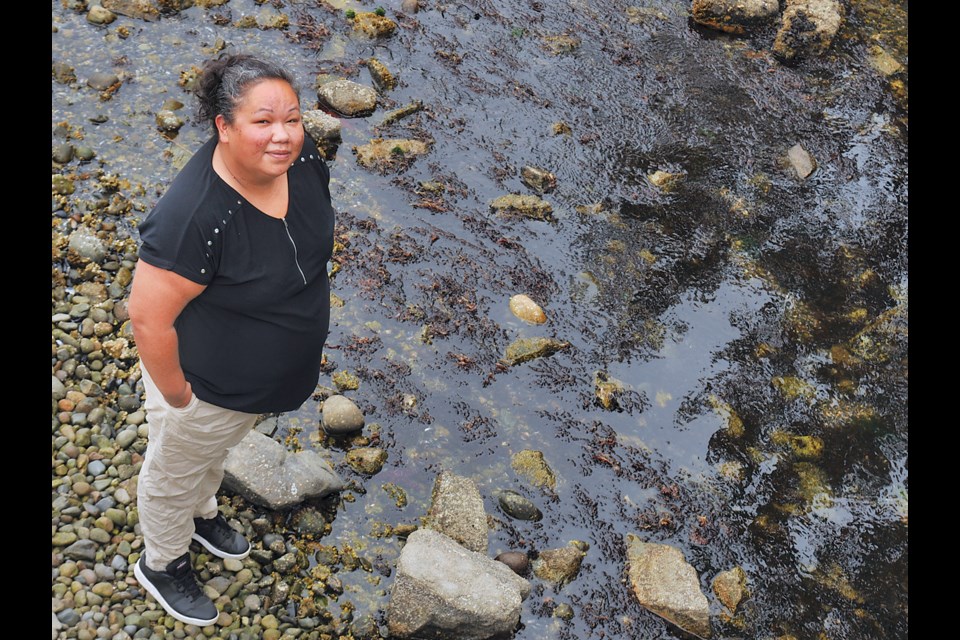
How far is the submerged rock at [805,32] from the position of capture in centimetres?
1040

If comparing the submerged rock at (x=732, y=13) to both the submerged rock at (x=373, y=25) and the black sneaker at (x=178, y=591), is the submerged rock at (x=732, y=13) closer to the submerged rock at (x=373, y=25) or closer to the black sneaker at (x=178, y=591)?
the submerged rock at (x=373, y=25)

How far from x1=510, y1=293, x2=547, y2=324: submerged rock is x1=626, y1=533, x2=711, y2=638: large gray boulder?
2.19m

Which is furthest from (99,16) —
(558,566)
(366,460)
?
(558,566)

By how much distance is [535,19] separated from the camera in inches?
410

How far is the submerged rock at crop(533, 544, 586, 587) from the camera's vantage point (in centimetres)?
572

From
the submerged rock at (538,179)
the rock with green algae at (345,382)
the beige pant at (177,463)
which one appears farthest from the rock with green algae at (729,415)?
the beige pant at (177,463)

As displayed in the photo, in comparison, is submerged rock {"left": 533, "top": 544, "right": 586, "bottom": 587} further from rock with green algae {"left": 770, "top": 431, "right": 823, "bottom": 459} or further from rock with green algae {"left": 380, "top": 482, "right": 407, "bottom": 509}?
rock with green algae {"left": 770, "top": 431, "right": 823, "bottom": 459}

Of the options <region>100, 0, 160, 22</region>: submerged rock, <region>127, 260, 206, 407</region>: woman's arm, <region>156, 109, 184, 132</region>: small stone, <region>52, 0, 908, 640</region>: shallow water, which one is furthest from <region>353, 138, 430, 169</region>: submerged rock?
<region>127, 260, 206, 407</region>: woman's arm

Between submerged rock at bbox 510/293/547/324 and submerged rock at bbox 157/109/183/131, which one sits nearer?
submerged rock at bbox 510/293/547/324

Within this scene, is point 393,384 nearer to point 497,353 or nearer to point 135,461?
point 497,353

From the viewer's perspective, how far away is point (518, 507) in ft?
19.7

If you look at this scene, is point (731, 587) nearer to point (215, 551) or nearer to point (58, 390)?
point (215, 551)

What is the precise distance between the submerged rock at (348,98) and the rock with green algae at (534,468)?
4.33 m
